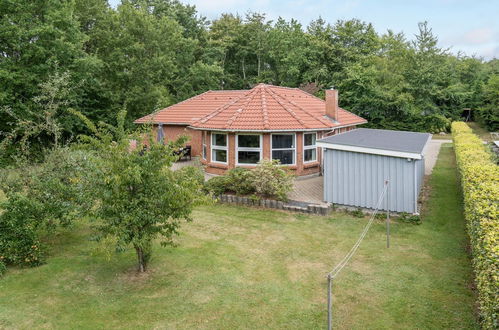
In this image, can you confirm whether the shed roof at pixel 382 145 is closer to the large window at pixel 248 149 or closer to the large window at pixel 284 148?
the large window at pixel 284 148

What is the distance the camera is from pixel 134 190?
753 cm

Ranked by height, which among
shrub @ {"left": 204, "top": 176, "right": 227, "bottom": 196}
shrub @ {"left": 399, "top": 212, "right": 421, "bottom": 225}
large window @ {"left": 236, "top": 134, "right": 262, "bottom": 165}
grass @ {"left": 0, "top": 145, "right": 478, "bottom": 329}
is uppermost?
large window @ {"left": 236, "top": 134, "right": 262, "bottom": 165}

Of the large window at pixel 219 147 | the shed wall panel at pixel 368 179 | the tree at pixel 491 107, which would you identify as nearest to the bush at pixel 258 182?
the shed wall panel at pixel 368 179

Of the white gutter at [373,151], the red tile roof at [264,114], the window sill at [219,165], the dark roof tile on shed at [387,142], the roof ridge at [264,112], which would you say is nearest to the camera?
the white gutter at [373,151]

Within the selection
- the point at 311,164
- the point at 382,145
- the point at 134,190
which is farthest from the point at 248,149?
the point at 134,190

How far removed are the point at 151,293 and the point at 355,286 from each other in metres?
4.37

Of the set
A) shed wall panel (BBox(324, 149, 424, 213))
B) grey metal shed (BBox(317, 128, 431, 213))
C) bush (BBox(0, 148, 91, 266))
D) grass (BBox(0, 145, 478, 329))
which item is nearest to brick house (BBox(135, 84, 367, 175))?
grey metal shed (BBox(317, 128, 431, 213))

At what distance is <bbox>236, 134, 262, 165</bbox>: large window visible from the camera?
1731 centimetres

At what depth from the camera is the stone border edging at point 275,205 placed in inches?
500

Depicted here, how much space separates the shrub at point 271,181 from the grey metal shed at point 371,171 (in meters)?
1.51

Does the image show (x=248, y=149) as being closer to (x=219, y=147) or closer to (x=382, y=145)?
(x=219, y=147)

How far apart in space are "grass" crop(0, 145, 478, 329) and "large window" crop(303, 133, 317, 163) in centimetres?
721

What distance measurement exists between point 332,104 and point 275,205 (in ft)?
32.5

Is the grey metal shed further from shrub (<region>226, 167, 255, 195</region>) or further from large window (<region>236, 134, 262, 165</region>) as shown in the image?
large window (<region>236, 134, 262, 165</region>)
